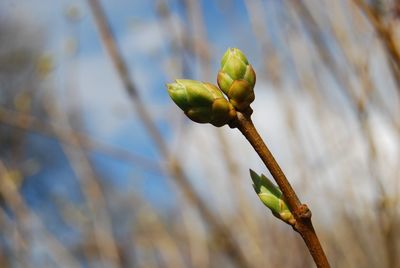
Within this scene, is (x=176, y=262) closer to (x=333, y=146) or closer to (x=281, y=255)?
(x=281, y=255)

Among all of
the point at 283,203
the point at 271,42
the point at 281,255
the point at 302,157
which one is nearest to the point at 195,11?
the point at 271,42

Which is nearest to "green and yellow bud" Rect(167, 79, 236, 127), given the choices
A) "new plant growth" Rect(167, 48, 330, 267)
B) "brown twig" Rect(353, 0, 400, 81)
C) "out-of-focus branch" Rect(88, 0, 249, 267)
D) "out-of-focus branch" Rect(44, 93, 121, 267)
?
"new plant growth" Rect(167, 48, 330, 267)

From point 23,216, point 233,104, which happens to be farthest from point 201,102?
point 23,216

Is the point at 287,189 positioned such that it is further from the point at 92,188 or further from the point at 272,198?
the point at 92,188

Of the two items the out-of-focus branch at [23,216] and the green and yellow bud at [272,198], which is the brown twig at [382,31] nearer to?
the green and yellow bud at [272,198]

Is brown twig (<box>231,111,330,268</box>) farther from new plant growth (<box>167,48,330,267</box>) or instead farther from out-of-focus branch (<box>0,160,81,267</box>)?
out-of-focus branch (<box>0,160,81,267</box>)

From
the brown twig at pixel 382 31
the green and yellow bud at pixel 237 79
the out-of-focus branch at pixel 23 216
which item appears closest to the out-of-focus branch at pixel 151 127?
the out-of-focus branch at pixel 23 216
